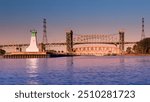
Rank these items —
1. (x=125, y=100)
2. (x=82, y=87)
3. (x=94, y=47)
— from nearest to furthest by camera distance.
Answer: (x=125, y=100)
(x=82, y=87)
(x=94, y=47)

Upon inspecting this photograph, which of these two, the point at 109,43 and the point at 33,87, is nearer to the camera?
the point at 33,87

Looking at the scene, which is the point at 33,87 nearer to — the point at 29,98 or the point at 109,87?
the point at 29,98

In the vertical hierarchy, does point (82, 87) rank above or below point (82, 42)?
below

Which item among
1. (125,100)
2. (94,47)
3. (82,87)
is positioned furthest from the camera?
(94,47)

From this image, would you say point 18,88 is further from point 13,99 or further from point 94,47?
point 94,47

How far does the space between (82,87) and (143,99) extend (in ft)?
1.81

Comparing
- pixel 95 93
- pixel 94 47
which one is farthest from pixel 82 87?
pixel 94 47

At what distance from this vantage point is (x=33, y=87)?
4051 millimetres

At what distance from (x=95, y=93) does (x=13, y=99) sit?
69 cm

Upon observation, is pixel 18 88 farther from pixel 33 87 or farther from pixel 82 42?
pixel 82 42

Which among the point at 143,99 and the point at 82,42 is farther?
the point at 82,42

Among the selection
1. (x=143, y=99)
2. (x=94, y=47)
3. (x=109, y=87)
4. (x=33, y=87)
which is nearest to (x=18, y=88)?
(x=33, y=87)

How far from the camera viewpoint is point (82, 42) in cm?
743

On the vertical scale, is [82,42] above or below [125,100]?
above
